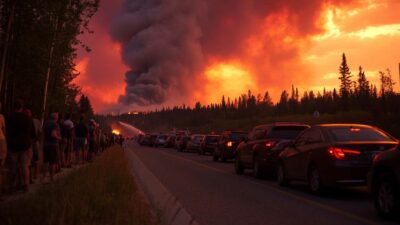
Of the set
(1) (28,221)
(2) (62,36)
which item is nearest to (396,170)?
(1) (28,221)

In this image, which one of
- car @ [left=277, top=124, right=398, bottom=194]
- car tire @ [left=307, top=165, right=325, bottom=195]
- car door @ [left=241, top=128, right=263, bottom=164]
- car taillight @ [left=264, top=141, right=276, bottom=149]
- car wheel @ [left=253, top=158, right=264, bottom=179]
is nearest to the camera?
car @ [left=277, top=124, right=398, bottom=194]

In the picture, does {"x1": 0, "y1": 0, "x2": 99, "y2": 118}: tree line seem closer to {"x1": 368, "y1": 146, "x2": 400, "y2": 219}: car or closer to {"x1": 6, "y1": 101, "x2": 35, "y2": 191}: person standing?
{"x1": 6, "y1": 101, "x2": 35, "y2": 191}: person standing

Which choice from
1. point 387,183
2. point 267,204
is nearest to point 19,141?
point 267,204

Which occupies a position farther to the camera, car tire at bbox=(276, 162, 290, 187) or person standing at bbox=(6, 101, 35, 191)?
car tire at bbox=(276, 162, 290, 187)

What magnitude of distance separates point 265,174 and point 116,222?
11.3 m

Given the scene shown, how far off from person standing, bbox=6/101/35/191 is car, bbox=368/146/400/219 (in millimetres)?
6687

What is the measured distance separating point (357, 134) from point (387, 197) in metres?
3.64

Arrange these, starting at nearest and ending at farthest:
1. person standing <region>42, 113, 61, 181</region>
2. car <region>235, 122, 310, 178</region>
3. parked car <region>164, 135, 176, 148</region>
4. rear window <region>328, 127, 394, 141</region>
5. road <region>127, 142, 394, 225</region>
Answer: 1. road <region>127, 142, 394, 225</region>
2. rear window <region>328, 127, 394, 141</region>
3. person standing <region>42, 113, 61, 181</region>
4. car <region>235, 122, 310, 178</region>
5. parked car <region>164, 135, 176, 148</region>

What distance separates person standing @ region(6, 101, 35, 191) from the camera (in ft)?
36.2

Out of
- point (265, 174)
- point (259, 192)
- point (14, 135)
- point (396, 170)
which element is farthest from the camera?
point (265, 174)

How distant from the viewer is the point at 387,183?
862cm

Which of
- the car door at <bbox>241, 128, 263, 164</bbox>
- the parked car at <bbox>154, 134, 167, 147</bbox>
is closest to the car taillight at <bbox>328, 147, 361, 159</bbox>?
the car door at <bbox>241, 128, 263, 164</bbox>

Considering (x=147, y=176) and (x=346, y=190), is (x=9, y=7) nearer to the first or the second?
(x=147, y=176)

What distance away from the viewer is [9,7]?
25734 millimetres
